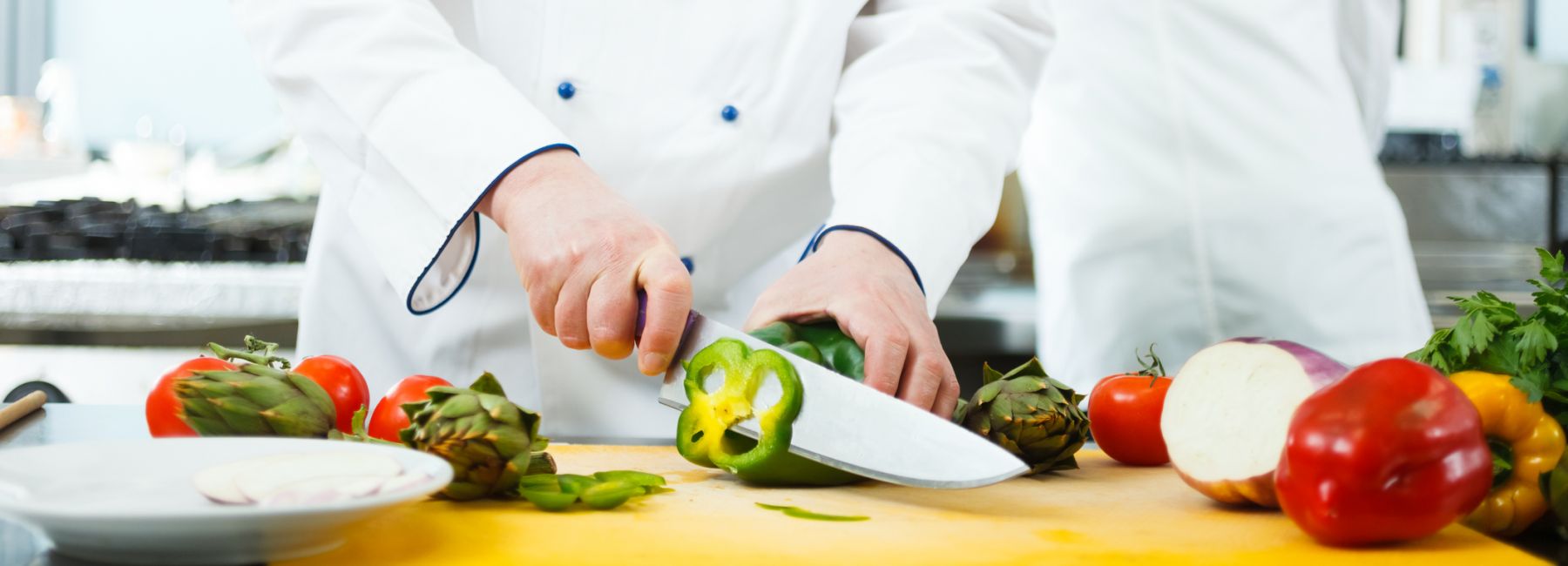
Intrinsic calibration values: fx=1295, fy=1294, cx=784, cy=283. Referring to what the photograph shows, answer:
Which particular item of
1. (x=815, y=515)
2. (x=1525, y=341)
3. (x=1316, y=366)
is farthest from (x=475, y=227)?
(x=1525, y=341)

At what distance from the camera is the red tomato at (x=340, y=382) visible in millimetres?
937

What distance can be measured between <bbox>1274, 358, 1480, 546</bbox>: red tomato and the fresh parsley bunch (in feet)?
0.22

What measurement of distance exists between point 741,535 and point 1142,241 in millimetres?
1359

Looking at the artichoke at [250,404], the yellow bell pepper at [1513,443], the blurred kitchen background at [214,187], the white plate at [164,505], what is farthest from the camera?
the blurred kitchen background at [214,187]

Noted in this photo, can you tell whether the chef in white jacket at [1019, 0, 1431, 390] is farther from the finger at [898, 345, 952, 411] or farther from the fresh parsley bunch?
the fresh parsley bunch

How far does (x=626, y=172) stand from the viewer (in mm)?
1229

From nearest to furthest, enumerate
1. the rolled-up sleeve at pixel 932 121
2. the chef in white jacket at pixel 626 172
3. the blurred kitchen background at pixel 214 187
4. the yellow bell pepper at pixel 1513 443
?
the yellow bell pepper at pixel 1513 443
the chef in white jacket at pixel 626 172
the rolled-up sleeve at pixel 932 121
the blurred kitchen background at pixel 214 187

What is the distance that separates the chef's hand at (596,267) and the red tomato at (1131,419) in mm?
313

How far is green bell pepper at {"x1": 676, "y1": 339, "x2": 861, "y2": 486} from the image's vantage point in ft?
2.77

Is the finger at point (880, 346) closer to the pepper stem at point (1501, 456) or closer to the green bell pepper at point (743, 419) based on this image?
the green bell pepper at point (743, 419)

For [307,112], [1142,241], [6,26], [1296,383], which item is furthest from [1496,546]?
[6,26]

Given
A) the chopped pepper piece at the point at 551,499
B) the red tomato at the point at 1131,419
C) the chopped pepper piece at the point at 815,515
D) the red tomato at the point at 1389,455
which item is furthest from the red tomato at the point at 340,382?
the red tomato at the point at 1389,455

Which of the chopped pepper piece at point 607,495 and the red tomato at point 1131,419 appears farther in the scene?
the red tomato at point 1131,419

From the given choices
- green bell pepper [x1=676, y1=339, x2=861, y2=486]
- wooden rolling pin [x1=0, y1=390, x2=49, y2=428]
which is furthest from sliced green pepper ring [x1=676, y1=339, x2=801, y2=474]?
wooden rolling pin [x1=0, y1=390, x2=49, y2=428]
